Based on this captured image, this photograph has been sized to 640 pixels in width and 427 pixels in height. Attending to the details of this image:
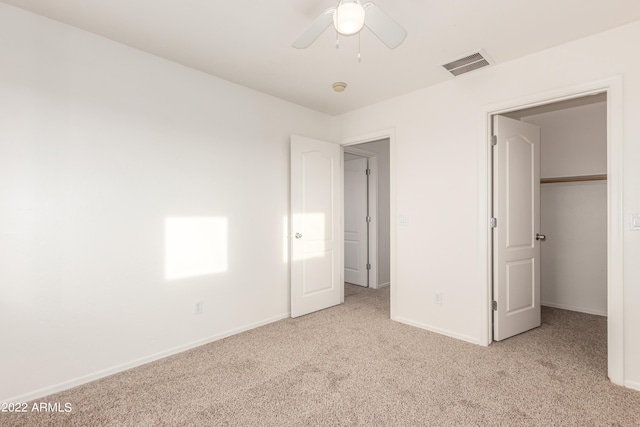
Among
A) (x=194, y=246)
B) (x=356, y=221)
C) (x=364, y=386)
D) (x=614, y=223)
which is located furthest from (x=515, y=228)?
(x=194, y=246)

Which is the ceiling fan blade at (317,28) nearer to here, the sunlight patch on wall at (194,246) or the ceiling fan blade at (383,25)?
the ceiling fan blade at (383,25)

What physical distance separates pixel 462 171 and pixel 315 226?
171 centimetres

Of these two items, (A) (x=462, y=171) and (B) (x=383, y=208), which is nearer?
(A) (x=462, y=171)

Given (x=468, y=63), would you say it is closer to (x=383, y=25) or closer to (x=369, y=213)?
(x=383, y=25)

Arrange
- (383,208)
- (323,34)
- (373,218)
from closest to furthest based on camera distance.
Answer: (323,34) < (373,218) < (383,208)

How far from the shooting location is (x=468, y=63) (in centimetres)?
273

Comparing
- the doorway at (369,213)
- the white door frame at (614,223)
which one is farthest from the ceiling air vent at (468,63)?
the doorway at (369,213)

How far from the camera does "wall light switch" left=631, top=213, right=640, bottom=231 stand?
2127 mm

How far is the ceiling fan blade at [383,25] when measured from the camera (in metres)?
1.58

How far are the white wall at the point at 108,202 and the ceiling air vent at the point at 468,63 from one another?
6.39ft

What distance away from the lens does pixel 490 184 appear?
2.89 m

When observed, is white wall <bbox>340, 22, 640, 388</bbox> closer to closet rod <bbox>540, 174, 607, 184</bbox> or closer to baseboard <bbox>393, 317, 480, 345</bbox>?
baseboard <bbox>393, 317, 480, 345</bbox>

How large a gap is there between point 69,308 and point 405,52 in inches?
123

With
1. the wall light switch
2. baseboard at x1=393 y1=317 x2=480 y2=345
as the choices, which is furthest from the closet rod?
baseboard at x1=393 y1=317 x2=480 y2=345
